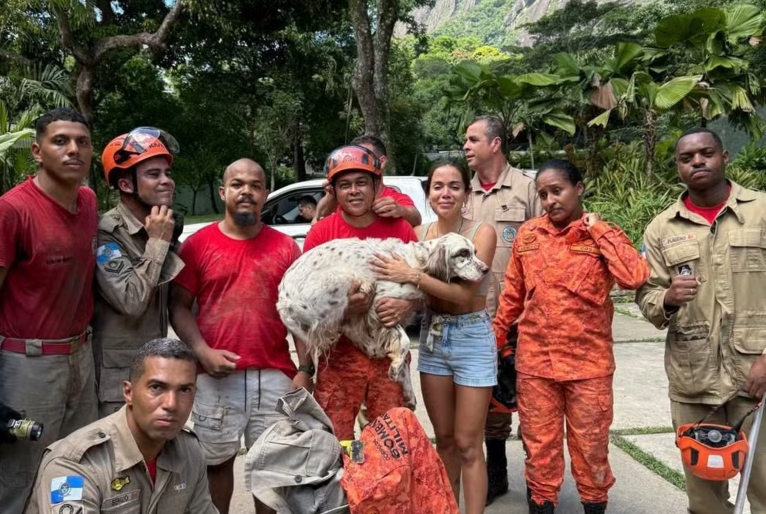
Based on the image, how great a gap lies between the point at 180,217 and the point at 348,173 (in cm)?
88

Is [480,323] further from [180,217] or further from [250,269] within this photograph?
[180,217]

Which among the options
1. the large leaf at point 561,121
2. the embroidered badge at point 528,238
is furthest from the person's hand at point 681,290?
the large leaf at point 561,121

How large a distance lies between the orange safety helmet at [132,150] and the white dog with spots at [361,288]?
2.89ft

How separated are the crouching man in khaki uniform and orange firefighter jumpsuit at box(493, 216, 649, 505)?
1754 millimetres

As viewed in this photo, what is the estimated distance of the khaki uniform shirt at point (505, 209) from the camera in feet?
13.3

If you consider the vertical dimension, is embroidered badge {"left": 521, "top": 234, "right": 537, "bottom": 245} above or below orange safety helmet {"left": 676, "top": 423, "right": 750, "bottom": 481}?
above

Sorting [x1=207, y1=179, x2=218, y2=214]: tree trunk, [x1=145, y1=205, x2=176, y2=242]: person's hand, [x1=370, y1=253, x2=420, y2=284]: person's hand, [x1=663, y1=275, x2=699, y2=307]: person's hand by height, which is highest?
[x1=207, y1=179, x2=218, y2=214]: tree trunk

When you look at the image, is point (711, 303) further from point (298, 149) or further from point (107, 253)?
point (298, 149)

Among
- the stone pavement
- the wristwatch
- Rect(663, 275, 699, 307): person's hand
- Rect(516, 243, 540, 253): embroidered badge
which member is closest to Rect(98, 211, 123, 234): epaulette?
the wristwatch

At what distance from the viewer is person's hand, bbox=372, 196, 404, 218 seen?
3266 mm

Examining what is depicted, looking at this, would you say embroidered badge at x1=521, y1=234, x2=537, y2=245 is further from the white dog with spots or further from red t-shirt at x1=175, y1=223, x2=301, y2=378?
red t-shirt at x1=175, y1=223, x2=301, y2=378

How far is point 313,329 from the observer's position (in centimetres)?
290

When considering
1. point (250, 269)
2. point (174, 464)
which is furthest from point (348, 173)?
point (174, 464)

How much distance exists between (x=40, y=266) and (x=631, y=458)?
4.06 meters
